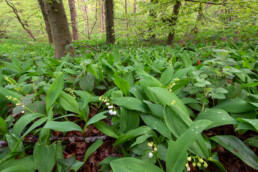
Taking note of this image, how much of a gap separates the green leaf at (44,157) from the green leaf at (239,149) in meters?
1.03

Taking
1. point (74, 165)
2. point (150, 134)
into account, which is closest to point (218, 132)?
point (150, 134)

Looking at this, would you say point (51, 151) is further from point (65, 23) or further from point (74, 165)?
point (65, 23)

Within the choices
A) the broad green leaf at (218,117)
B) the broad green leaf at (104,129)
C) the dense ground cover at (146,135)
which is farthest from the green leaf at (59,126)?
the broad green leaf at (218,117)

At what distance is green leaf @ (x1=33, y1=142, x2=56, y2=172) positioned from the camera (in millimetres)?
799

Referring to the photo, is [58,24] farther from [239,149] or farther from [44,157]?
[239,149]

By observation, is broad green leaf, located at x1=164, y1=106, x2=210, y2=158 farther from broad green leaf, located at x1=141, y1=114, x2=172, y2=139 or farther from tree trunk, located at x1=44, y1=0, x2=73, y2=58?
tree trunk, located at x1=44, y1=0, x2=73, y2=58

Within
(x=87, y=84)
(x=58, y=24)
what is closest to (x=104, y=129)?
(x=87, y=84)

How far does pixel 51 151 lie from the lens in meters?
0.88

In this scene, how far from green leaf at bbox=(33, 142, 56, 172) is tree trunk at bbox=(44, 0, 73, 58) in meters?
2.99

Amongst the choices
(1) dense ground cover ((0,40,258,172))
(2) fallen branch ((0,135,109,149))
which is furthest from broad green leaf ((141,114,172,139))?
(2) fallen branch ((0,135,109,149))

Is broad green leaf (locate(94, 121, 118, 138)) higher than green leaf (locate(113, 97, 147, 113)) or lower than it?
lower

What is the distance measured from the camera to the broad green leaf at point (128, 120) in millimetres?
961

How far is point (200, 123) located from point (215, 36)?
5075 millimetres

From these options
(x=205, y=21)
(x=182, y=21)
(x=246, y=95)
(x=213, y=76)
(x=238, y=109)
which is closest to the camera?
(x=238, y=109)
